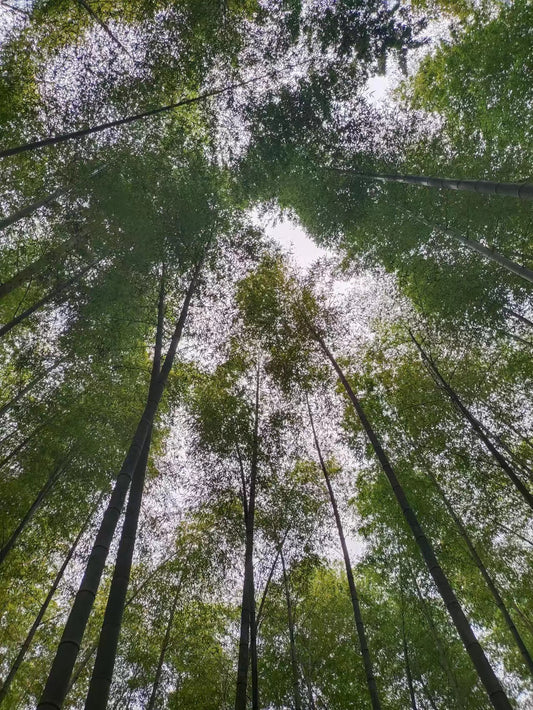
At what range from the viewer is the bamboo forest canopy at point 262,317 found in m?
5.40

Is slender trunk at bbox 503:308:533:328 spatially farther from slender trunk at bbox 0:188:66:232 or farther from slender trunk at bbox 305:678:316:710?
slender trunk at bbox 305:678:316:710

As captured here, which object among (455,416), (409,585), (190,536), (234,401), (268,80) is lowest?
(409,585)

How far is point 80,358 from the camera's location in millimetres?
6113

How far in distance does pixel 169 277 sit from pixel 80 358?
79.7 inches

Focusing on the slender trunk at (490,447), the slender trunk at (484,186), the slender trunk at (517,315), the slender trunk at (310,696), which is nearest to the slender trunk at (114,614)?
the slender trunk at (490,447)

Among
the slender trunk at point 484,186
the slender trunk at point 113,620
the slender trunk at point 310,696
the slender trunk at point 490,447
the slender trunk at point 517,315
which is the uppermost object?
the slender trunk at point 517,315

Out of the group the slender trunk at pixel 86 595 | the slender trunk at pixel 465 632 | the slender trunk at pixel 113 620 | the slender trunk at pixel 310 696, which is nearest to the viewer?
the slender trunk at pixel 86 595

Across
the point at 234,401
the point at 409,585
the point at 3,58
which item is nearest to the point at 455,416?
the point at 409,585

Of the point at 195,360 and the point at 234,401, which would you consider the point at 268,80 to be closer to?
the point at 195,360

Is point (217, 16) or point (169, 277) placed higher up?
point (217, 16)

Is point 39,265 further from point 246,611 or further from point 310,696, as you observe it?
point 310,696

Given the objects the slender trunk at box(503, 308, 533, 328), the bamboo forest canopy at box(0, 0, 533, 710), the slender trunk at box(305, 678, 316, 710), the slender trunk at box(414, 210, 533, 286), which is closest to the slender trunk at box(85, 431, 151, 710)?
the bamboo forest canopy at box(0, 0, 533, 710)

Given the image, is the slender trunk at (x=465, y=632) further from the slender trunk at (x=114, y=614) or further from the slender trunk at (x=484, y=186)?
the slender trunk at (x=484, y=186)

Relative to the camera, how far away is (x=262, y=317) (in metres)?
6.84
